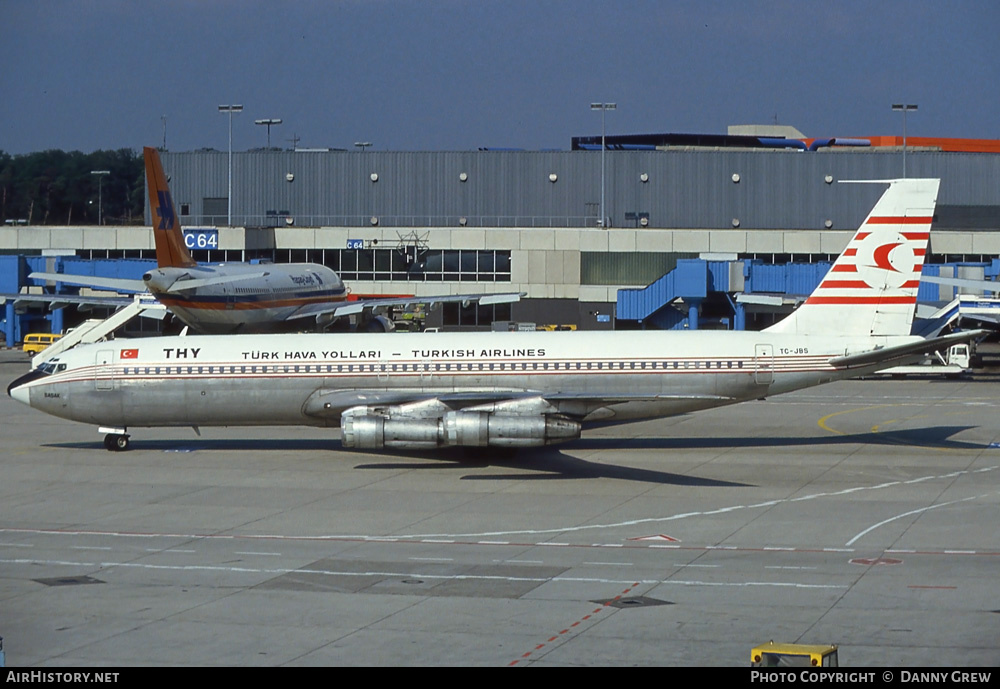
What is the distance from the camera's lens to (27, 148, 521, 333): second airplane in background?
6216 centimetres

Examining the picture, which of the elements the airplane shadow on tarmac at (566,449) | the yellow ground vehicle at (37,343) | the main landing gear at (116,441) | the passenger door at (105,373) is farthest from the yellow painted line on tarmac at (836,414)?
the yellow ground vehicle at (37,343)

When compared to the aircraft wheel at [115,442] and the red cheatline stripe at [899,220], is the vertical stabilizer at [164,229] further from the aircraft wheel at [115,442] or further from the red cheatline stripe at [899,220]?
the red cheatline stripe at [899,220]

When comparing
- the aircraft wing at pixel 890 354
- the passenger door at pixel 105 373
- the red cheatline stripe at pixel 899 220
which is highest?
the red cheatline stripe at pixel 899 220

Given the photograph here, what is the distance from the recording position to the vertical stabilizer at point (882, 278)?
38625mm

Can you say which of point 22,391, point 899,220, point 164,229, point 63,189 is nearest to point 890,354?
point 899,220

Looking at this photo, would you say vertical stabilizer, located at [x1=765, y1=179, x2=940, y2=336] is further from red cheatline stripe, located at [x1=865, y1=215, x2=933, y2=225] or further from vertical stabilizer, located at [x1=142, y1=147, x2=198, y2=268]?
vertical stabilizer, located at [x1=142, y1=147, x2=198, y2=268]

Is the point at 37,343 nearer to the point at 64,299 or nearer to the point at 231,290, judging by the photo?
the point at 64,299

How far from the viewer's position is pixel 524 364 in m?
38.4

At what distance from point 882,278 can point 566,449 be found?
1191 cm

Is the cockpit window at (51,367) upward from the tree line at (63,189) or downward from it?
downward

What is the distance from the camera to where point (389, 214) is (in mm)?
106812

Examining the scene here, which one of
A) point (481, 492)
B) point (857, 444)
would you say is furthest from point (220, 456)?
point (857, 444)
